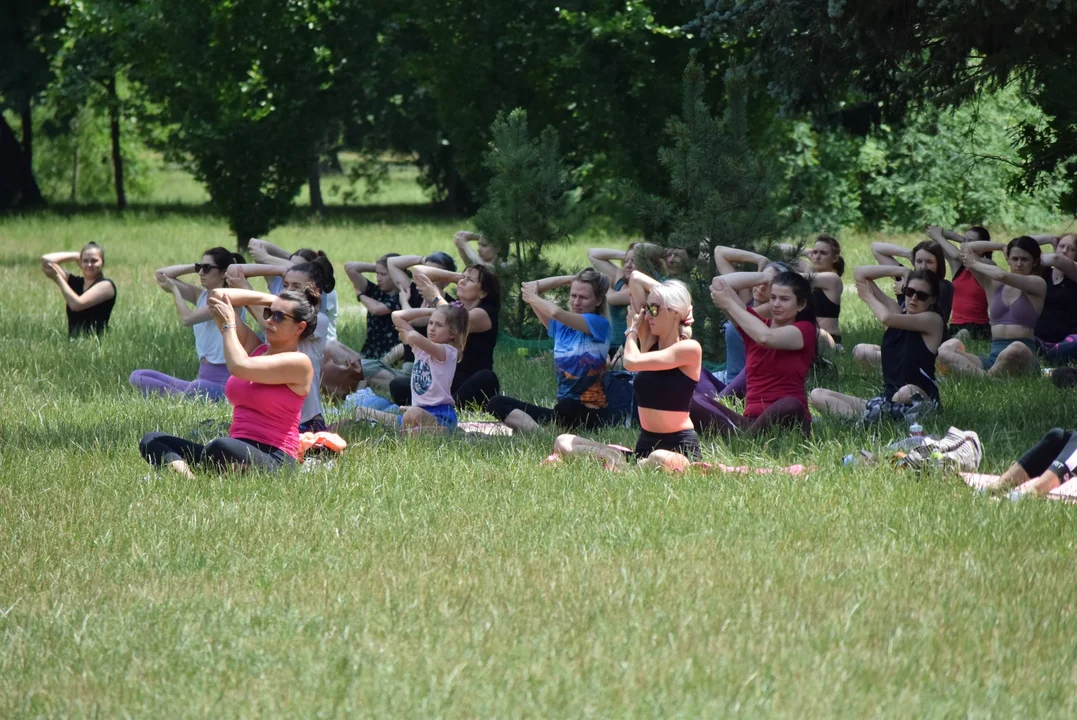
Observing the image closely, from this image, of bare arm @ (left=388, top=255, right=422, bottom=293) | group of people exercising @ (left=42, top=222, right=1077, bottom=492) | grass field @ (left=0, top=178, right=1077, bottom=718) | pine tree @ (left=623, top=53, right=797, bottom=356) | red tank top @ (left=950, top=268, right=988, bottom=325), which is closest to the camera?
grass field @ (left=0, top=178, right=1077, bottom=718)

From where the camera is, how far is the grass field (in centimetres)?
458

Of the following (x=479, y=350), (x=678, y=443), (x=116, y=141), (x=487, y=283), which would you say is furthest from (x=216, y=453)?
(x=116, y=141)

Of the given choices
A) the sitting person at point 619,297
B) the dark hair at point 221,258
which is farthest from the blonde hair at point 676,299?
the dark hair at point 221,258

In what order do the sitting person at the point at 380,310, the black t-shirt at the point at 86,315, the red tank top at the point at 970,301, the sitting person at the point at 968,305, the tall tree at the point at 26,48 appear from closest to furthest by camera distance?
the sitting person at the point at 380,310 → the sitting person at the point at 968,305 → the red tank top at the point at 970,301 → the black t-shirt at the point at 86,315 → the tall tree at the point at 26,48

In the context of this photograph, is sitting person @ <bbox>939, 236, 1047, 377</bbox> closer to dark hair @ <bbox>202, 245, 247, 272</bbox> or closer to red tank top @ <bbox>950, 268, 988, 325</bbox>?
red tank top @ <bbox>950, 268, 988, 325</bbox>

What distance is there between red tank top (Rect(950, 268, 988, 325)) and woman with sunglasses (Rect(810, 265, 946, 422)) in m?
4.88

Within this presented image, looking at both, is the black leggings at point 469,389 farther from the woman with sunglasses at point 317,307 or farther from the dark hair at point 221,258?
the dark hair at point 221,258

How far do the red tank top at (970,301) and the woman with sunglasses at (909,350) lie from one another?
488 centimetres

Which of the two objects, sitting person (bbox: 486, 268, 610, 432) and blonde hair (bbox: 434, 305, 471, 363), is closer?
blonde hair (bbox: 434, 305, 471, 363)

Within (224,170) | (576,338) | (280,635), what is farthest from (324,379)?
(224,170)

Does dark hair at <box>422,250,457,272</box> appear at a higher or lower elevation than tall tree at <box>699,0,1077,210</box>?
lower

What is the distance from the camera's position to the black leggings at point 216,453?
7535 mm

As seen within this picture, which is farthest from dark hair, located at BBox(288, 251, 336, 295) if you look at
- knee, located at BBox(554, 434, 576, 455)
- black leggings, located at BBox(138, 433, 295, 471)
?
knee, located at BBox(554, 434, 576, 455)

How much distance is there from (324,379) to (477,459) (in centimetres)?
381
